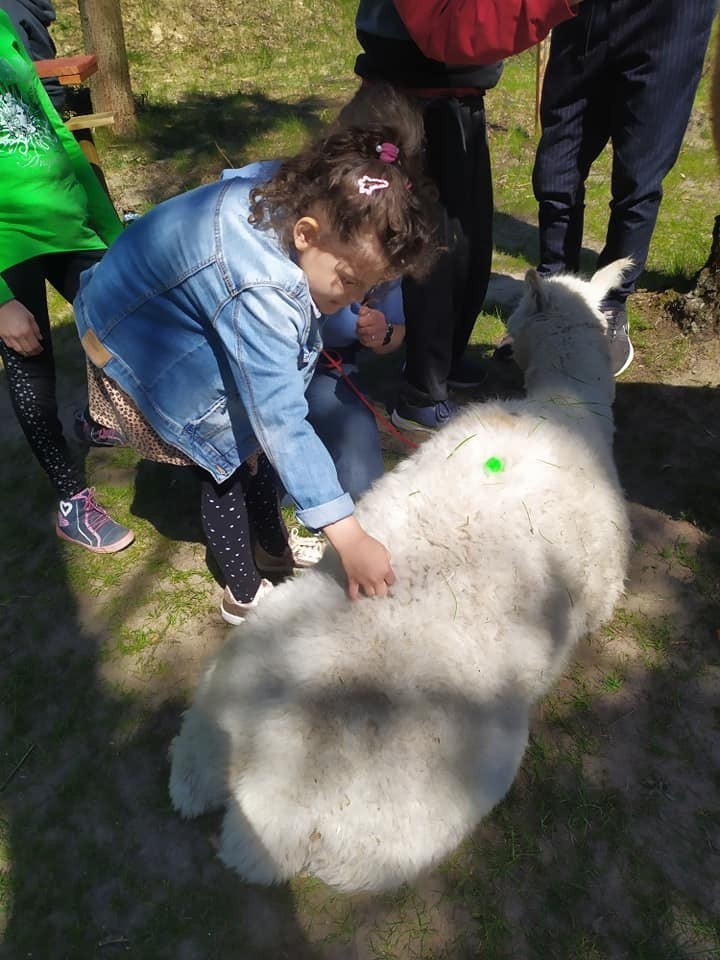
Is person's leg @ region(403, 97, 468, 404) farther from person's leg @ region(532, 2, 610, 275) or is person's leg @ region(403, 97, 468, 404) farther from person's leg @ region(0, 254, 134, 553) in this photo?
person's leg @ region(0, 254, 134, 553)

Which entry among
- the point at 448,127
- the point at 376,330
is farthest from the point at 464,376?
the point at 448,127

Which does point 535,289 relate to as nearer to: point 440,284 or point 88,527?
point 440,284

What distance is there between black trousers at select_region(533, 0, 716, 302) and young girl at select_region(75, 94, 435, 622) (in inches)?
67.5

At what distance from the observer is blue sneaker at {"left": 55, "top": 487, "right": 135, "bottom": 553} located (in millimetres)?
3012

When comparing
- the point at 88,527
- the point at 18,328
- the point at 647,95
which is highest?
the point at 647,95

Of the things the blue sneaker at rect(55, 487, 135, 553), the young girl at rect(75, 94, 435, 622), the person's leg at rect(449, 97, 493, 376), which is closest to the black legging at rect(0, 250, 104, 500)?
the blue sneaker at rect(55, 487, 135, 553)

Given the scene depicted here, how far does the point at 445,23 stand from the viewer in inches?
88.3

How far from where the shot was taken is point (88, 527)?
3.01 m

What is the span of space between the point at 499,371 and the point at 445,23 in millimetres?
2054

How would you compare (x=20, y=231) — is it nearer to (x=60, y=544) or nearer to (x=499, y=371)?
(x=60, y=544)

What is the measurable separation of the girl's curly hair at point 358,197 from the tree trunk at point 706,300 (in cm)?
282

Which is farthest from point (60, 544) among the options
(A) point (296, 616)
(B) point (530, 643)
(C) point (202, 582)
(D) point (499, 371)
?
(D) point (499, 371)

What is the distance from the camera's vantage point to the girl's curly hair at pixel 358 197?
1590mm

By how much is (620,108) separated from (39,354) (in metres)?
2.97
